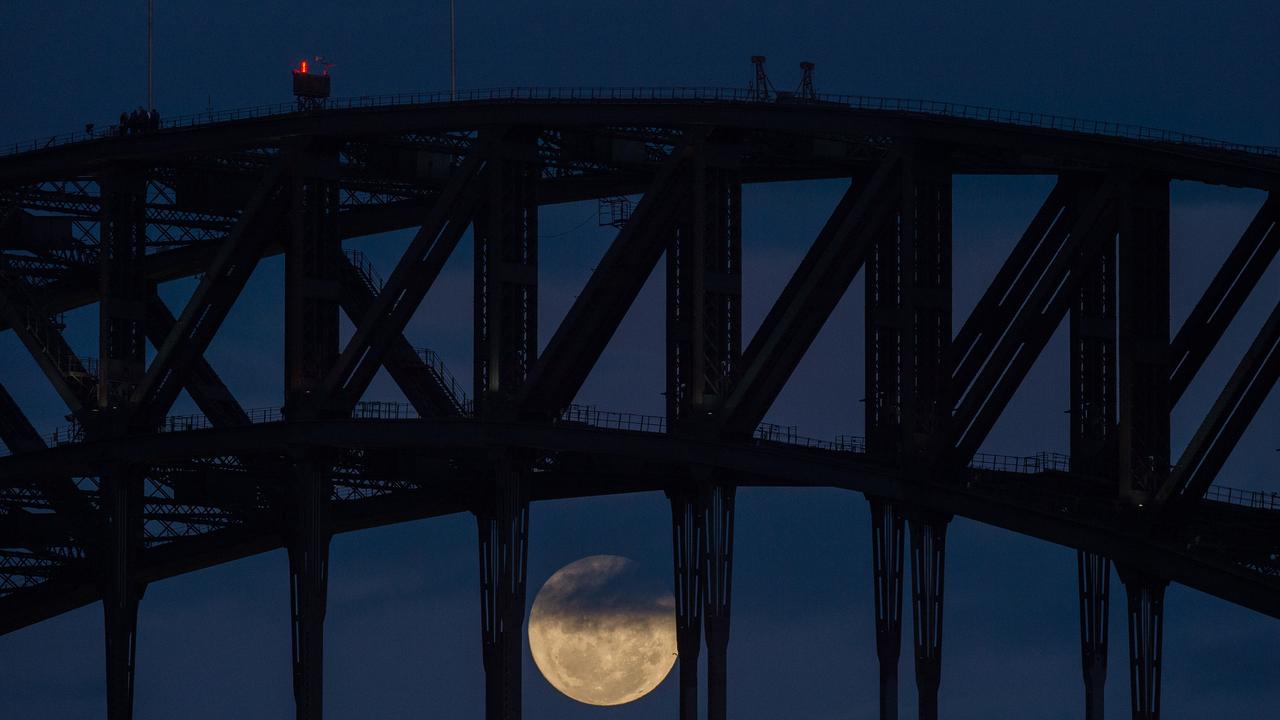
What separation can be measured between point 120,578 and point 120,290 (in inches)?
484

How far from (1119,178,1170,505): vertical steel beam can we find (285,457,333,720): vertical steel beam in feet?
115

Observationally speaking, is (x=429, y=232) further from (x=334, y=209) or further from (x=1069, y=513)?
(x=1069, y=513)

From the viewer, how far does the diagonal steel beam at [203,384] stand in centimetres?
13012

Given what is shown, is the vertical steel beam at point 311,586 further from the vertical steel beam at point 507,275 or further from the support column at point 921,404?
the support column at point 921,404

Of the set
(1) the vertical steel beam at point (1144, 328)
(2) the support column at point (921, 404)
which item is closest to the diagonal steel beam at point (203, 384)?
(2) the support column at point (921, 404)

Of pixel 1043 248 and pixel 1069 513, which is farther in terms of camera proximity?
pixel 1043 248

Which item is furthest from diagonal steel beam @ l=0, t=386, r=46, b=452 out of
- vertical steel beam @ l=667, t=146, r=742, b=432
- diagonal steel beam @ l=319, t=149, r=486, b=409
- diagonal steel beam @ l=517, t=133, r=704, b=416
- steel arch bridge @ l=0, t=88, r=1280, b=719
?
vertical steel beam @ l=667, t=146, r=742, b=432

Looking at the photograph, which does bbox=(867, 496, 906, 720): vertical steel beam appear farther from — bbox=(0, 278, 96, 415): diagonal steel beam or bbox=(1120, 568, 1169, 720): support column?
bbox=(0, 278, 96, 415): diagonal steel beam

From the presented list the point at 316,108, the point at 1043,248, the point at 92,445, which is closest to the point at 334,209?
the point at 316,108

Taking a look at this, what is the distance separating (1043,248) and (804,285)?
350 inches

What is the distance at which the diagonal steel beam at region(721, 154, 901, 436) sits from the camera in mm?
109125

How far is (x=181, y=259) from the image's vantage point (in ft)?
469

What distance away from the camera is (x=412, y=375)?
128m

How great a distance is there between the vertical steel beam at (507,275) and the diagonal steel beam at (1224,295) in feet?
88.5
